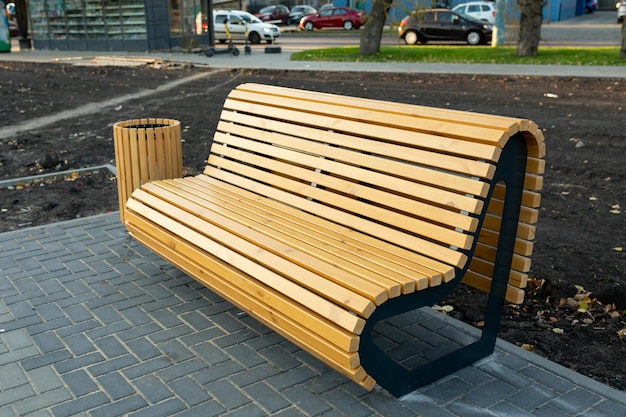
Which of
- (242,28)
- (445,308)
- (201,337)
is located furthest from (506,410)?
(242,28)

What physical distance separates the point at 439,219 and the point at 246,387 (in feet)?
4.22

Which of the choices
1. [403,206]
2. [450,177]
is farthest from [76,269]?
[450,177]

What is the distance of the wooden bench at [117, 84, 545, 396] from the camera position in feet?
9.95

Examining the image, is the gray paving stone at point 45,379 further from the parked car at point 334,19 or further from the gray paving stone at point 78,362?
the parked car at point 334,19

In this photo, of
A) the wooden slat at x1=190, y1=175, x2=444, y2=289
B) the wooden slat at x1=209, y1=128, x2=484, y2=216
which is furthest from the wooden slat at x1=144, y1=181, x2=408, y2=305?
the wooden slat at x1=209, y1=128, x2=484, y2=216

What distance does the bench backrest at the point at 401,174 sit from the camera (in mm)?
3205

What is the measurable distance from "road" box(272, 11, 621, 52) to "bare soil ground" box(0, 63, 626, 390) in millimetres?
10601

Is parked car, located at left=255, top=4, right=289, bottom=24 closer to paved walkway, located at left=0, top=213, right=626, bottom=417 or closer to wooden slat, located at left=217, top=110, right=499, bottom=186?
wooden slat, located at left=217, top=110, right=499, bottom=186

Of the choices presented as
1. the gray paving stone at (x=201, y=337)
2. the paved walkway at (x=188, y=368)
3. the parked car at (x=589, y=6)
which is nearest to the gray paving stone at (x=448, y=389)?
the paved walkway at (x=188, y=368)

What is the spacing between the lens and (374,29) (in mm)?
21594

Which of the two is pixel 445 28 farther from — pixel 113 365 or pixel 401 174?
pixel 113 365

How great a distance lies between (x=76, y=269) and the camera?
16.3 ft

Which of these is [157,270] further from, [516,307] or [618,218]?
[618,218]

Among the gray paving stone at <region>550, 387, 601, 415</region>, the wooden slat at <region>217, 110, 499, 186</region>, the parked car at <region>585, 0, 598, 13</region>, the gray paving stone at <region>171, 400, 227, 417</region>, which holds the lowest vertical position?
the gray paving stone at <region>171, 400, 227, 417</region>
